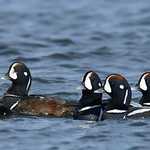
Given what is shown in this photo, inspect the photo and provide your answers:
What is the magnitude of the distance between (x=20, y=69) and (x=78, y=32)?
8435mm

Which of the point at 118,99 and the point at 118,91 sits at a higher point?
the point at 118,91

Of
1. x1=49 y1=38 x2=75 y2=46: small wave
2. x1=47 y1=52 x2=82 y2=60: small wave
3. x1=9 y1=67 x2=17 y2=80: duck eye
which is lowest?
x1=9 y1=67 x2=17 y2=80: duck eye

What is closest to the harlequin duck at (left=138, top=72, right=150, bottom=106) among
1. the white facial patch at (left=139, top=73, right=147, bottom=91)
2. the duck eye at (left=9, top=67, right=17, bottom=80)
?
the white facial patch at (left=139, top=73, right=147, bottom=91)

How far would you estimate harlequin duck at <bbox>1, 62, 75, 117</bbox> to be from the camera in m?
17.1

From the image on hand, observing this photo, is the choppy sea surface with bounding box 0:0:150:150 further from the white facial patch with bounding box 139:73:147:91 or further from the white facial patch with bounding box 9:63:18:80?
the white facial patch with bounding box 9:63:18:80

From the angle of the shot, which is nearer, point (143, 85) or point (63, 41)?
point (143, 85)

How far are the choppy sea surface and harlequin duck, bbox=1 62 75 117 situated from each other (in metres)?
0.26

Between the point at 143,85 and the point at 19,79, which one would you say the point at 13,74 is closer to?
the point at 19,79

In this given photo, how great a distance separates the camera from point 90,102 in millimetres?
17016

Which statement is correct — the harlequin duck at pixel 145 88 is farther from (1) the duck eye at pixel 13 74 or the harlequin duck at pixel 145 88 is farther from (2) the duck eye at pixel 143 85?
(1) the duck eye at pixel 13 74

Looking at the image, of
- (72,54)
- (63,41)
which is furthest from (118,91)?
(63,41)

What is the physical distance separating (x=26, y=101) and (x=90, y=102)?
108cm

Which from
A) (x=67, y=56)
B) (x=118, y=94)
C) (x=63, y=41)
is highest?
(x=63, y=41)

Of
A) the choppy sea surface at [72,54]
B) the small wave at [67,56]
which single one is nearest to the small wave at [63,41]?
the choppy sea surface at [72,54]
